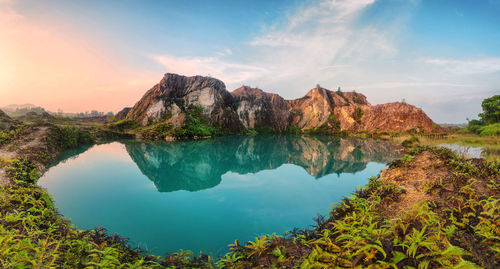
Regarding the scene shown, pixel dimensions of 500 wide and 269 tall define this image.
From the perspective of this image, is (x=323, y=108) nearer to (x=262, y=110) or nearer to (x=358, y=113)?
(x=358, y=113)

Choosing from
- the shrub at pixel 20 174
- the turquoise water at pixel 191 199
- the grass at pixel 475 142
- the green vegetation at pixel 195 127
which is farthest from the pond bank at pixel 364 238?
the green vegetation at pixel 195 127

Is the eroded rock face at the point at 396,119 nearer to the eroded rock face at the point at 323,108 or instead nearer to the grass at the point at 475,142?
the eroded rock face at the point at 323,108

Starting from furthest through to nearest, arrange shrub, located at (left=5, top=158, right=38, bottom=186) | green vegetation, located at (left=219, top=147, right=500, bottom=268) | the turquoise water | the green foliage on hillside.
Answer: the green foliage on hillside → shrub, located at (left=5, top=158, right=38, bottom=186) → the turquoise water → green vegetation, located at (left=219, top=147, right=500, bottom=268)

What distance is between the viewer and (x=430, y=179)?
566 cm

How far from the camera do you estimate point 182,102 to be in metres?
46.3

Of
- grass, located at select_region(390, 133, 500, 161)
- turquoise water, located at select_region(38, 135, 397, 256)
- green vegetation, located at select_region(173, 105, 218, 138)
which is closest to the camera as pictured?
turquoise water, located at select_region(38, 135, 397, 256)

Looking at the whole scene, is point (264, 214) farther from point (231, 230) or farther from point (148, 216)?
point (148, 216)

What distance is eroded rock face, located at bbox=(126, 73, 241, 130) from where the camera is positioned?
4241 cm

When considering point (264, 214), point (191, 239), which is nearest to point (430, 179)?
point (264, 214)

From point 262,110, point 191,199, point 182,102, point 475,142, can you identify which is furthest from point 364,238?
point 262,110

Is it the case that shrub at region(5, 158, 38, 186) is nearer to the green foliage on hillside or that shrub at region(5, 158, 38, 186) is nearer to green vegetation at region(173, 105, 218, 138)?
the green foliage on hillside

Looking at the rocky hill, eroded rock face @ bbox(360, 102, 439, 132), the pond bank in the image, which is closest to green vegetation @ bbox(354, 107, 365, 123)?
the rocky hill

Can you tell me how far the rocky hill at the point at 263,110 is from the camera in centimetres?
4453

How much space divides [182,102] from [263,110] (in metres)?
27.4
